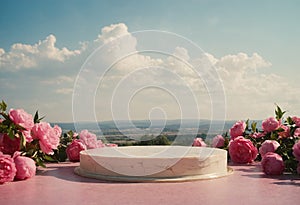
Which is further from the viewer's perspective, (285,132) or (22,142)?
(285,132)

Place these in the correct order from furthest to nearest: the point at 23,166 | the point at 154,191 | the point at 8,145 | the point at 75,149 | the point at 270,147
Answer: the point at 75,149, the point at 270,147, the point at 8,145, the point at 23,166, the point at 154,191

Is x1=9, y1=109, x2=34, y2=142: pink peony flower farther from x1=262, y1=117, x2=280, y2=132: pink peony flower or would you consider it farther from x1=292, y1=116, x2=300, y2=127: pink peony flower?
x1=292, y1=116, x2=300, y2=127: pink peony flower

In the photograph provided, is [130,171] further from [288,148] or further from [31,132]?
[288,148]

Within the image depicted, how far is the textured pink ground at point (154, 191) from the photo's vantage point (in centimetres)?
279

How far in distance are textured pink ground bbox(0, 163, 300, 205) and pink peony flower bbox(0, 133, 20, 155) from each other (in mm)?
313

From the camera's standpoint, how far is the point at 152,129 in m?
4.71

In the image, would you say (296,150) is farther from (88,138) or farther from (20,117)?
(20,117)

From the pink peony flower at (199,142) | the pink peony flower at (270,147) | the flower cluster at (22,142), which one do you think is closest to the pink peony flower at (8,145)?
the flower cluster at (22,142)

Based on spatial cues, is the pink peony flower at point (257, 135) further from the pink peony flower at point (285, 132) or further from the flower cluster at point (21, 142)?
the flower cluster at point (21, 142)

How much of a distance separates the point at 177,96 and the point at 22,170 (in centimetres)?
178

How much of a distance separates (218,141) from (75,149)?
160 centimetres

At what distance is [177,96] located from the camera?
4.60 m

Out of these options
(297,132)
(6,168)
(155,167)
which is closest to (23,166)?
(6,168)

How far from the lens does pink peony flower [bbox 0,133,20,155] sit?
3738 millimetres
